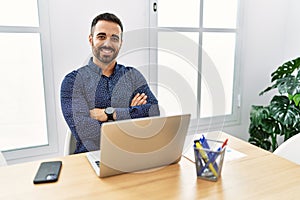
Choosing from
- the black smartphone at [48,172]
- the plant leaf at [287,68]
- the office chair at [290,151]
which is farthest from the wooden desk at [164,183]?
the plant leaf at [287,68]

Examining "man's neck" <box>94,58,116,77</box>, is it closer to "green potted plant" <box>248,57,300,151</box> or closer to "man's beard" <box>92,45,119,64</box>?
"man's beard" <box>92,45,119,64</box>

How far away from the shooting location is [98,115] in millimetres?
1414

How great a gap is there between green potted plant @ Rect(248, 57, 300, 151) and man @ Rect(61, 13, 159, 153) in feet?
3.92

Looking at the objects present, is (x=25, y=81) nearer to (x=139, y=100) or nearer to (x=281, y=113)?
(x=139, y=100)

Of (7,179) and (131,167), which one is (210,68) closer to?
(131,167)

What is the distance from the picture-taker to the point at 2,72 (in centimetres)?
177

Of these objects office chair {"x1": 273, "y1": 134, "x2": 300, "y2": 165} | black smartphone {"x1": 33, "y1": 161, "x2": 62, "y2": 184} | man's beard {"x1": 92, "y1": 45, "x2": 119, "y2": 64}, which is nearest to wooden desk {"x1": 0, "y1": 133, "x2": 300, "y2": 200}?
black smartphone {"x1": 33, "y1": 161, "x2": 62, "y2": 184}

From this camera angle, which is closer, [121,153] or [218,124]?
[121,153]

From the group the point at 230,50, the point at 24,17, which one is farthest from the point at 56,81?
the point at 230,50

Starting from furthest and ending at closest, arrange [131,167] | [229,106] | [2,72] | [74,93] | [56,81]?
[229,106], [56,81], [2,72], [74,93], [131,167]

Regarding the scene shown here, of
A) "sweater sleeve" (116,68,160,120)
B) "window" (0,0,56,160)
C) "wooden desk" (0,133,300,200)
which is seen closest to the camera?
"wooden desk" (0,133,300,200)

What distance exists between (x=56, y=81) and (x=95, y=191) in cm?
127

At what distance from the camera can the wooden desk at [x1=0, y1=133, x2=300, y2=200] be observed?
2.59ft

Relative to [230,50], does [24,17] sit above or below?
above
